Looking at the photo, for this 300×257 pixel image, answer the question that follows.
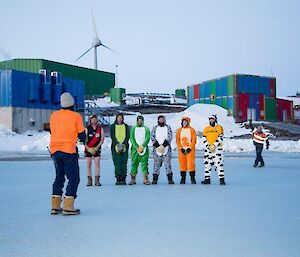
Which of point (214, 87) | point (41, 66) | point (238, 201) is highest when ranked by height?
point (41, 66)

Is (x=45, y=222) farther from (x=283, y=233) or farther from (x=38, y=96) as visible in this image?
(x=38, y=96)

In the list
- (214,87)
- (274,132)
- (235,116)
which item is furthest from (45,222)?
(214,87)

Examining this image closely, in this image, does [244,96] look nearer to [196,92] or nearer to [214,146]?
[196,92]

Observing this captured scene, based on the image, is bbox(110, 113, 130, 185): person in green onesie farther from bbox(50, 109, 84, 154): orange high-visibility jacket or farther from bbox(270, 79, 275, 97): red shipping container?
bbox(270, 79, 275, 97): red shipping container

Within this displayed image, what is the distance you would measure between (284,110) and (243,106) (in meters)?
8.82

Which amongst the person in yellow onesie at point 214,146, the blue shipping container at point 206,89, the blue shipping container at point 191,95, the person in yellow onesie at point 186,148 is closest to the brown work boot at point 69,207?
the person in yellow onesie at point 186,148

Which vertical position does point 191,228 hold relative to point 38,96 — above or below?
below

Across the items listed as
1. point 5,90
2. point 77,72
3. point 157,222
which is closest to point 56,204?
point 157,222

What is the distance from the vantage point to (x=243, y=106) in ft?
148

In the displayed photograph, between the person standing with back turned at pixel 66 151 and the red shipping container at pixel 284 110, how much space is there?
151 ft

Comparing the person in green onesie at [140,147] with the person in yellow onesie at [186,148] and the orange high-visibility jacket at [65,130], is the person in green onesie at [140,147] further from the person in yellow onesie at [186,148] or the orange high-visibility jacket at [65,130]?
the orange high-visibility jacket at [65,130]

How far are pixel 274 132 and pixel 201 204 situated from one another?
31.4 metres

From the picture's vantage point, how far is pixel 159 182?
37.3 feet

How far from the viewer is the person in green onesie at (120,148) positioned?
10766 millimetres
